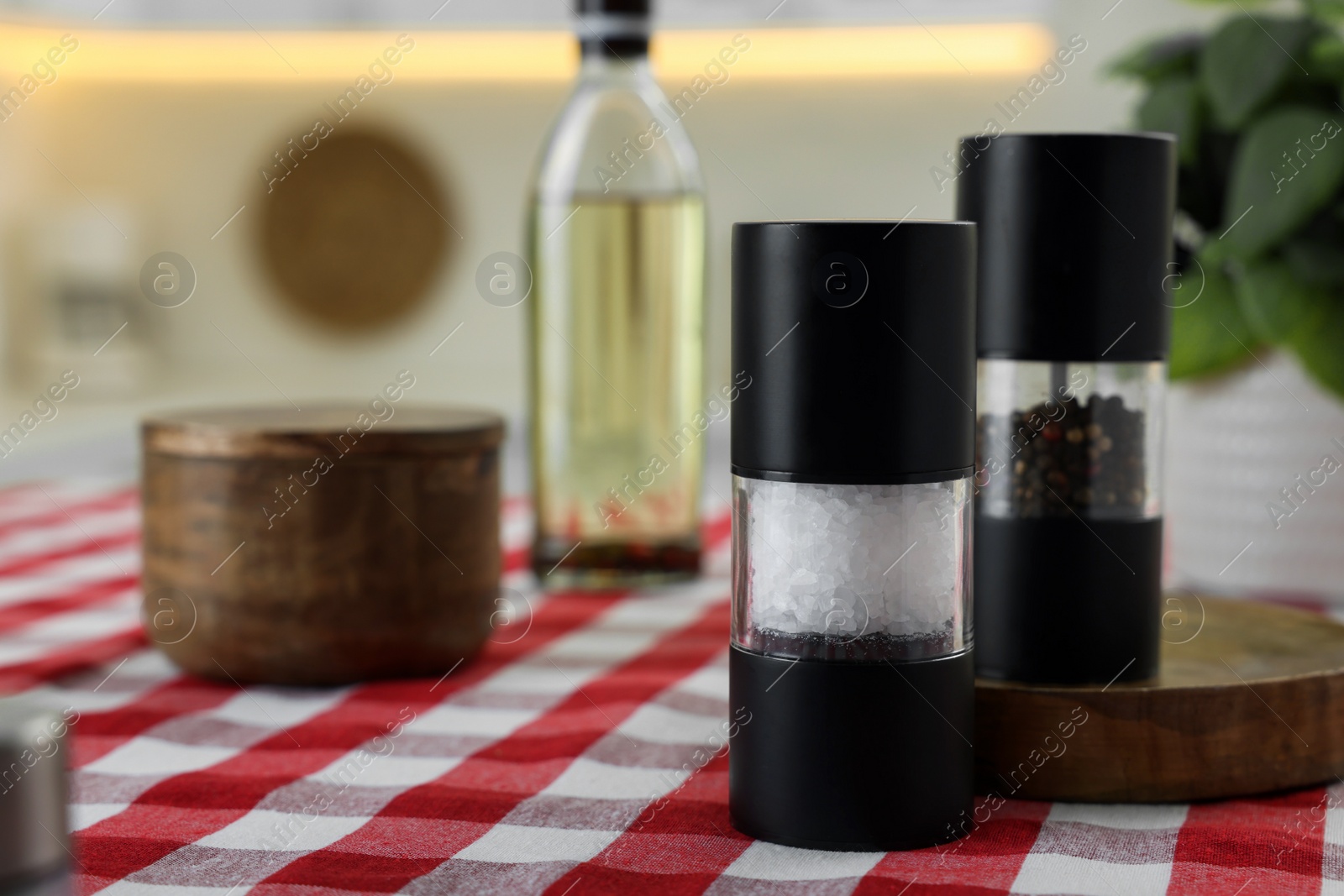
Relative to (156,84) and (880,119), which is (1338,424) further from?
(156,84)

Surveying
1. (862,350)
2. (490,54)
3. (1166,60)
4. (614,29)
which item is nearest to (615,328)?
(614,29)

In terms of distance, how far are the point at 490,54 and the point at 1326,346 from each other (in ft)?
4.65

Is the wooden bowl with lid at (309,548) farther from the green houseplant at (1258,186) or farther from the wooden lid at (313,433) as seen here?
the green houseplant at (1258,186)

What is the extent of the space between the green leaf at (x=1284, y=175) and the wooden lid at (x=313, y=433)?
498 mm

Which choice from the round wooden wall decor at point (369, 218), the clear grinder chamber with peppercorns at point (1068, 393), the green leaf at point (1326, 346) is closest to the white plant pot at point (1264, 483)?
the green leaf at point (1326, 346)

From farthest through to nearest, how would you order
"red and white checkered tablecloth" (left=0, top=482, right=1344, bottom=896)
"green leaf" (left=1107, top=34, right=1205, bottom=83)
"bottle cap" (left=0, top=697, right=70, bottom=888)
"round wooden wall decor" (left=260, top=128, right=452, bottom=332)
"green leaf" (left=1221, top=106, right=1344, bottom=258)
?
"round wooden wall decor" (left=260, top=128, right=452, bottom=332), "green leaf" (left=1107, top=34, right=1205, bottom=83), "green leaf" (left=1221, top=106, right=1344, bottom=258), "red and white checkered tablecloth" (left=0, top=482, right=1344, bottom=896), "bottle cap" (left=0, top=697, right=70, bottom=888)

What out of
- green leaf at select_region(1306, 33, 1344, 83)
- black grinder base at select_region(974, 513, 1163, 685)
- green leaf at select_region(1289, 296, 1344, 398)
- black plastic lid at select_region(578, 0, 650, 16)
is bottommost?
black grinder base at select_region(974, 513, 1163, 685)

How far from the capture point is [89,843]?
1.76 ft

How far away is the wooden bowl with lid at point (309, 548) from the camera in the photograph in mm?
766

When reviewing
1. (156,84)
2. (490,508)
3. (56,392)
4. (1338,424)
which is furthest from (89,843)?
(156,84)

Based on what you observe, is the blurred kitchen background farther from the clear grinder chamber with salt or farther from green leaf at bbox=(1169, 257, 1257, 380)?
the clear grinder chamber with salt

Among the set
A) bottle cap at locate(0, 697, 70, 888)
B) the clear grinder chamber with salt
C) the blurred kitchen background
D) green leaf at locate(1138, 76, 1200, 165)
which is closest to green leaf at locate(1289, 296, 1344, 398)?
green leaf at locate(1138, 76, 1200, 165)

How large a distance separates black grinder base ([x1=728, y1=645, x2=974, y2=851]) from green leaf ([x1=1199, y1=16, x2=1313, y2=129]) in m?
0.56

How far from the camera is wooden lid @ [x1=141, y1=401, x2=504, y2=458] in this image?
2.51ft
